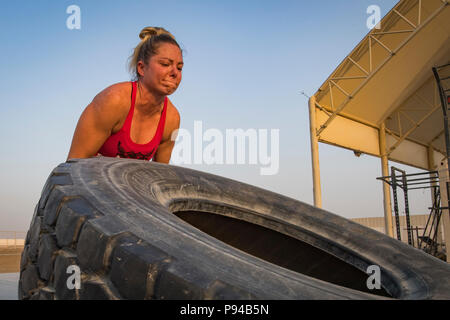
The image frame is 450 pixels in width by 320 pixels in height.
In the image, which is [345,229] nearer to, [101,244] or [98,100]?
[101,244]

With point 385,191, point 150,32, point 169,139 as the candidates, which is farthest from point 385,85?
point 150,32

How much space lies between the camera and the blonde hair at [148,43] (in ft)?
7.42

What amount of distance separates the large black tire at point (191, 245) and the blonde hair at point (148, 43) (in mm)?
886

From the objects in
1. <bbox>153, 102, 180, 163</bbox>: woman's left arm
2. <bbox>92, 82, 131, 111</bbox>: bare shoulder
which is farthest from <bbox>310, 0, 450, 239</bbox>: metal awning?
<bbox>92, 82, 131, 111</bbox>: bare shoulder

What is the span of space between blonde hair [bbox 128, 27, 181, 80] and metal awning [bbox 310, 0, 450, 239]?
8380 millimetres

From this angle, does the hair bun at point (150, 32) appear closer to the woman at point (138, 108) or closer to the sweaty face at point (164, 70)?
the woman at point (138, 108)

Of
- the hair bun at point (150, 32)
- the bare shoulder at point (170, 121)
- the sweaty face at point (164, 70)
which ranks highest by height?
the hair bun at point (150, 32)

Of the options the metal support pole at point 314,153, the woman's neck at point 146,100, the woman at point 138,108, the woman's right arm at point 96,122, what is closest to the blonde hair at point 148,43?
the woman at point 138,108

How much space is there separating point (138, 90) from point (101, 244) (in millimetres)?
1524

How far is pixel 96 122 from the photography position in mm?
2055

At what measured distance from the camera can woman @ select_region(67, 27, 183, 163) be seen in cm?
207

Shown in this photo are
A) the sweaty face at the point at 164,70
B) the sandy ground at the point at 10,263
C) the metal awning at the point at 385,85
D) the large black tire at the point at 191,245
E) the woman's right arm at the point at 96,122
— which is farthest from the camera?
the metal awning at the point at 385,85

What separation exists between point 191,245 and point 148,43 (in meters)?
1.77

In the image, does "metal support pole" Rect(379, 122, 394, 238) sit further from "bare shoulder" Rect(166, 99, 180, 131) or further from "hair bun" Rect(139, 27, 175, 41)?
"hair bun" Rect(139, 27, 175, 41)
